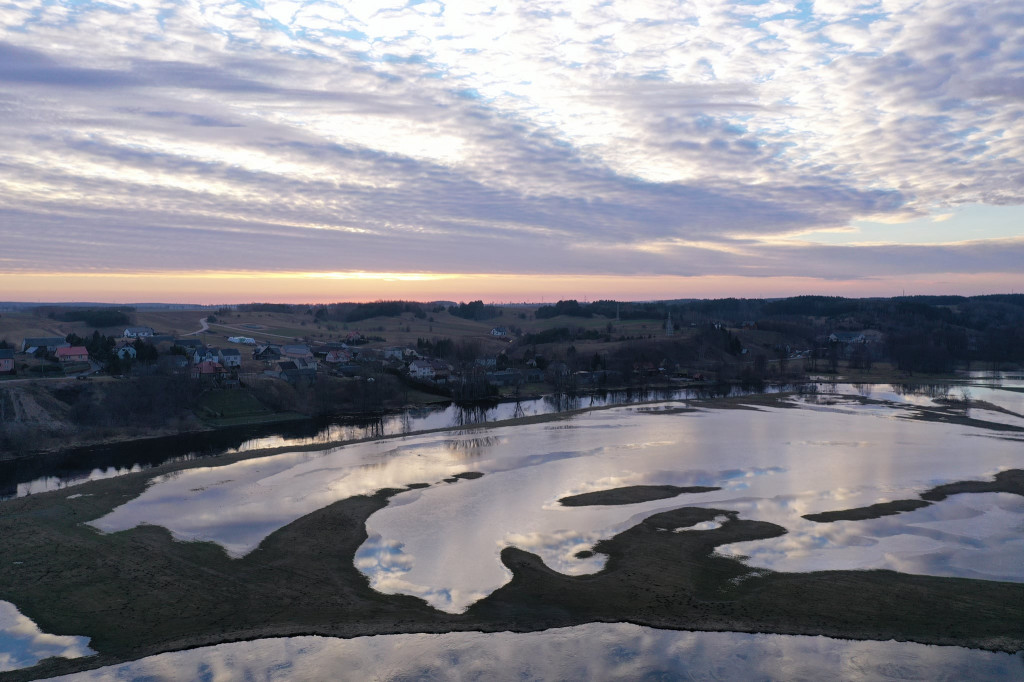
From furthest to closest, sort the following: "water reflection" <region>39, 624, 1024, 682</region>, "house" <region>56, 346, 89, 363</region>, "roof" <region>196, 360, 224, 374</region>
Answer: "house" <region>56, 346, 89, 363</region> → "roof" <region>196, 360, 224, 374</region> → "water reflection" <region>39, 624, 1024, 682</region>

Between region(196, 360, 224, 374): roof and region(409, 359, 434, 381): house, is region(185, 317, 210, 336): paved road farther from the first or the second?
region(409, 359, 434, 381): house

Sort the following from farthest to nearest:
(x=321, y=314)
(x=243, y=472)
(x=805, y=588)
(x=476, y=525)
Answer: (x=321, y=314) → (x=243, y=472) → (x=476, y=525) → (x=805, y=588)

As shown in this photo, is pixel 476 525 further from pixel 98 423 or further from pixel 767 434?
pixel 98 423

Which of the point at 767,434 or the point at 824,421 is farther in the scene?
the point at 824,421

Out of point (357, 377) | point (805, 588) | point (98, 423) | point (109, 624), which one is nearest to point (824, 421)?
point (805, 588)

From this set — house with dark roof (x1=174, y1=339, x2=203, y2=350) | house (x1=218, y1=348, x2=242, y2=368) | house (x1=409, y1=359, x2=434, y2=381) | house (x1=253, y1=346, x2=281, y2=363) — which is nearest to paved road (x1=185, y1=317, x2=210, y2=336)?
house with dark roof (x1=174, y1=339, x2=203, y2=350)

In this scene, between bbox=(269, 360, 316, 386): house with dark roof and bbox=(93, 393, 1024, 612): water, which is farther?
bbox=(269, 360, 316, 386): house with dark roof
